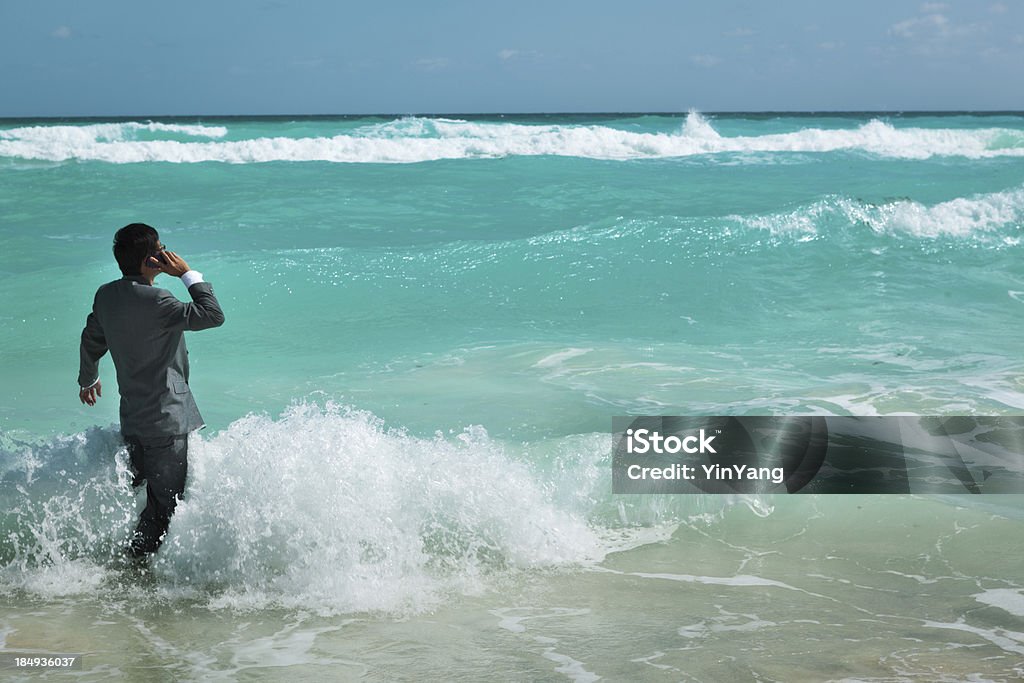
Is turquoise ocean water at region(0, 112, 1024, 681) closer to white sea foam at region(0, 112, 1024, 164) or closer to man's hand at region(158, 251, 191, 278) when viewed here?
man's hand at region(158, 251, 191, 278)

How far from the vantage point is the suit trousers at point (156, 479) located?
412 centimetres

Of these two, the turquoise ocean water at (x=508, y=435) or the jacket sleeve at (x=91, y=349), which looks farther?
the jacket sleeve at (x=91, y=349)

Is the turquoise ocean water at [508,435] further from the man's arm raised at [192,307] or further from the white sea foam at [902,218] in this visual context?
the man's arm raised at [192,307]

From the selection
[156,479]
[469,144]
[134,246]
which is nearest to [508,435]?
[156,479]

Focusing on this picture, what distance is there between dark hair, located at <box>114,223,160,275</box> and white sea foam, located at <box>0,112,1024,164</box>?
71.5 ft

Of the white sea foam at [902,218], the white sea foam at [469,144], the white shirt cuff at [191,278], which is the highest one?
the white sea foam at [469,144]

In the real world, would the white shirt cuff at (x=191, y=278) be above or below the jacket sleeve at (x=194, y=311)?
above

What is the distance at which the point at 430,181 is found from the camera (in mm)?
20094

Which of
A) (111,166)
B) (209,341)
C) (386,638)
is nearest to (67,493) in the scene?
(386,638)

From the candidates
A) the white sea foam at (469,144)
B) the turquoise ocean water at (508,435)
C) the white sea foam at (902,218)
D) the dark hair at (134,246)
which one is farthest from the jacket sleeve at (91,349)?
the white sea foam at (469,144)

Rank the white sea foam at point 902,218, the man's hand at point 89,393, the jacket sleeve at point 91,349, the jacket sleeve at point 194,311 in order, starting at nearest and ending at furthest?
the jacket sleeve at point 194,311 < the jacket sleeve at point 91,349 < the man's hand at point 89,393 < the white sea foam at point 902,218

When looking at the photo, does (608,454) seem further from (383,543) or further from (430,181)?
(430,181)

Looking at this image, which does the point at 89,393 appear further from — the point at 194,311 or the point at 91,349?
the point at 194,311

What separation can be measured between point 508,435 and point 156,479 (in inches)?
107
